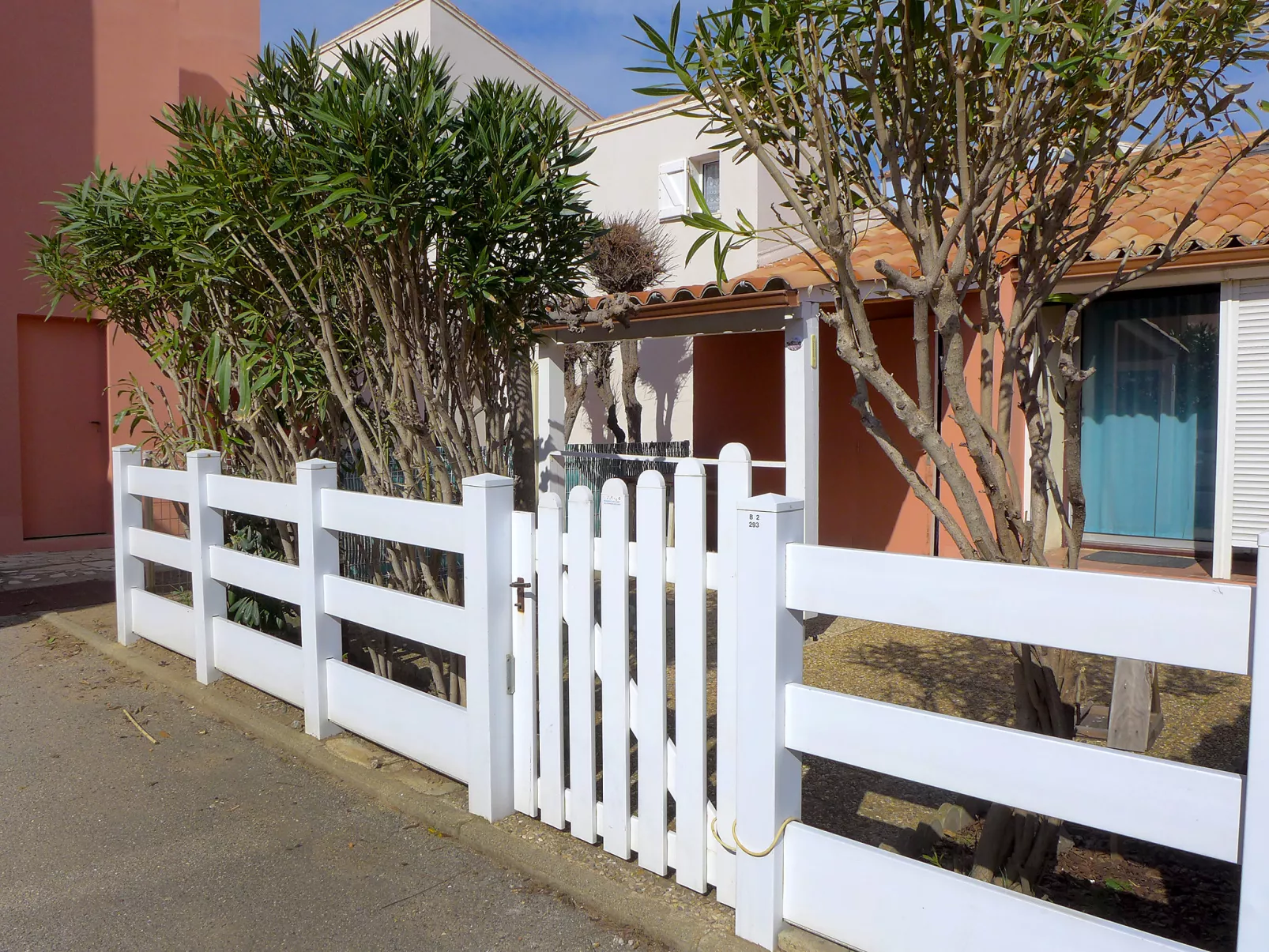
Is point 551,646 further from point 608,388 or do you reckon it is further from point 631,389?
point 608,388

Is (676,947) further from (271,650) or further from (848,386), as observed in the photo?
(848,386)

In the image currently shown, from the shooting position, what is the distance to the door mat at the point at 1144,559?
8180mm

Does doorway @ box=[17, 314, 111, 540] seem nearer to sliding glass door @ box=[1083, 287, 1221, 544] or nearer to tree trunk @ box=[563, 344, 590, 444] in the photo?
tree trunk @ box=[563, 344, 590, 444]

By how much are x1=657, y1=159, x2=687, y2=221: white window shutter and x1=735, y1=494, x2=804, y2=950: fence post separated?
537 inches

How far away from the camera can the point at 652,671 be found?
3.15 metres

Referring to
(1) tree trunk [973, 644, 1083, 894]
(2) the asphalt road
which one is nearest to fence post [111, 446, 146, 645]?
(2) the asphalt road

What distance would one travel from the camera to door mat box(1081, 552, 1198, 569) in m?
8.18

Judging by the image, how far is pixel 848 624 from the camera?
721cm

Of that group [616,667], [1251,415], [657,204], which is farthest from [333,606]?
[657,204]

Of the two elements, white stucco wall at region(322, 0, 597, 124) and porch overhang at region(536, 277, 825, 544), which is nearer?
porch overhang at region(536, 277, 825, 544)

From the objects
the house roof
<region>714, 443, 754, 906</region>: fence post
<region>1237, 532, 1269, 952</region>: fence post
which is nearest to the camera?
<region>1237, 532, 1269, 952</region>: fence post

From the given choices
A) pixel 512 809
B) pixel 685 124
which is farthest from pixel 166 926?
A: pixel 685 124

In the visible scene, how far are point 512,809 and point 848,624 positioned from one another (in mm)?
4020

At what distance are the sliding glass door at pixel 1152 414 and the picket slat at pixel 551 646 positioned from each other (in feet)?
22.5
